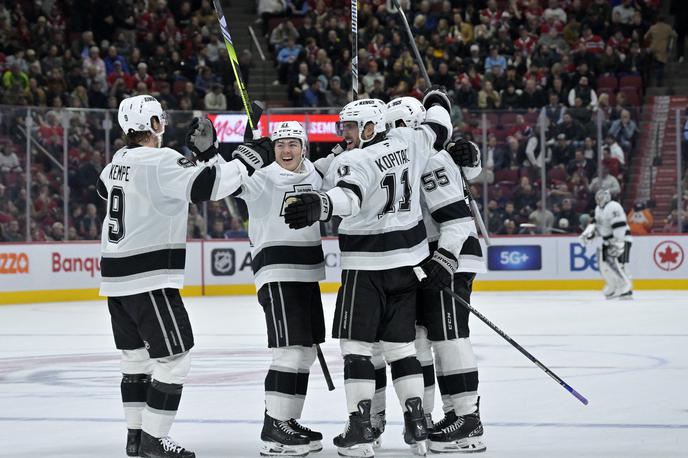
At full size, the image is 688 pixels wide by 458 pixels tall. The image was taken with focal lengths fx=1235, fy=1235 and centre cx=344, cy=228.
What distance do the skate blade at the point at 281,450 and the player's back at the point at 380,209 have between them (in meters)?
0.80

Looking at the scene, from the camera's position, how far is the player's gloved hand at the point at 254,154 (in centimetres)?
514

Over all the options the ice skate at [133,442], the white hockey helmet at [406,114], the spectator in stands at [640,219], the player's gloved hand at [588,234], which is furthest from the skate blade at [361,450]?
the spectator in stands at [640,219]

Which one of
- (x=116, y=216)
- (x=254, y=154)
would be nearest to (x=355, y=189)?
(x=254, y=154)

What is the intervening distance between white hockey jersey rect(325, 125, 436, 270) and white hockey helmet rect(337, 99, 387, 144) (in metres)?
0.07

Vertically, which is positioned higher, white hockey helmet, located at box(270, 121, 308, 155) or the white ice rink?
white hockey helmet, located at box(270, 121, 308, 155)

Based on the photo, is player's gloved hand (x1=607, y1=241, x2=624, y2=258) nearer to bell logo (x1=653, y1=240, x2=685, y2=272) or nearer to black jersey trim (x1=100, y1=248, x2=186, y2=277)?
bell logo (x1=653, y1=240, x2=685, y2=272)

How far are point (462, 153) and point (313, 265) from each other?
842 mm

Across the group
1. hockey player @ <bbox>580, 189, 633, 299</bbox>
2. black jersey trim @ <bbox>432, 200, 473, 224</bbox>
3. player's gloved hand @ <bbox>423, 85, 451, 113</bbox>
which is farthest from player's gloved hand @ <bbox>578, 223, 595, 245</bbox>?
black jersey trim @ <bbox>432, 200, 473, 224</bbox>

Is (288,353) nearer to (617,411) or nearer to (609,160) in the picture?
(617,411)

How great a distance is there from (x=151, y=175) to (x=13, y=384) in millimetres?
3141

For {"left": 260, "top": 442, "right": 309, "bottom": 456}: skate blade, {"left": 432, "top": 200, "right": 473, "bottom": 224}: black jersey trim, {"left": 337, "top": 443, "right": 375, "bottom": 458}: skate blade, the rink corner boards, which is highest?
{"left": 432, "top": 200, "right": 473, "bottom": 224}: black jersey trim

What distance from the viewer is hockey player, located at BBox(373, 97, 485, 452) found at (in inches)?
210

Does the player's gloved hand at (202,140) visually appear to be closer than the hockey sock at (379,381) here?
Yes

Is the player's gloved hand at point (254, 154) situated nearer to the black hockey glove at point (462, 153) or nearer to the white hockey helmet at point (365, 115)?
the white hockey helmet at point (365, 115)
